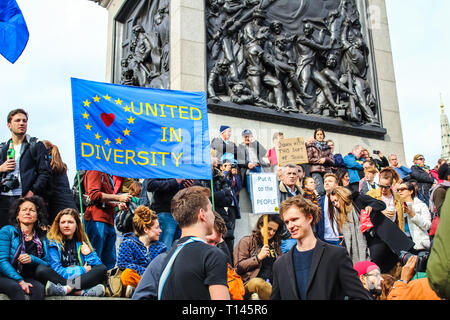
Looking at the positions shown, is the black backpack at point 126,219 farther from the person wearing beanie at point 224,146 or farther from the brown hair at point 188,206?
the brown hair at point 188,206

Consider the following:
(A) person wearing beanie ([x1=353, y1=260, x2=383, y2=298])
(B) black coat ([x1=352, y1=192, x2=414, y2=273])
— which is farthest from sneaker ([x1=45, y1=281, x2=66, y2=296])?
(B) black coat ([x1=352, y1=192, x2=414, y2=273])

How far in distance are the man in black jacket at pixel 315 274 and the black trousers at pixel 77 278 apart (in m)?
2.83

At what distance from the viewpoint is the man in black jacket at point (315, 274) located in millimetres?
4191

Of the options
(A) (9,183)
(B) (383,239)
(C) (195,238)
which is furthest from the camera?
(B) (383,239)

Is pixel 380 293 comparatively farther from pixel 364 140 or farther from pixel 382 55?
pixel 382 55

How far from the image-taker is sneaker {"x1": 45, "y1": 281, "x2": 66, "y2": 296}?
630 centimetres

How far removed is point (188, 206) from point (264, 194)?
4682 millimetres

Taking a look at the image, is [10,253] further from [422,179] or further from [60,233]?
[422,179]

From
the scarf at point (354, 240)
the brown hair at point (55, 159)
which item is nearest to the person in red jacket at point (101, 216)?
the brown hair at point (55, 159)

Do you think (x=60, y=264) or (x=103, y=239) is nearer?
(x=60, y=264)

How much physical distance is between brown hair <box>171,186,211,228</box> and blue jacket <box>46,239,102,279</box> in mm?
2967

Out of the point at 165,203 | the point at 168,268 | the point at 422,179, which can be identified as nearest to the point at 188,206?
the point at 168,268

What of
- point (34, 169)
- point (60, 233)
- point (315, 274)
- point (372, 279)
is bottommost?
point (372, 279)

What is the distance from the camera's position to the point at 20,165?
7.79 metres
